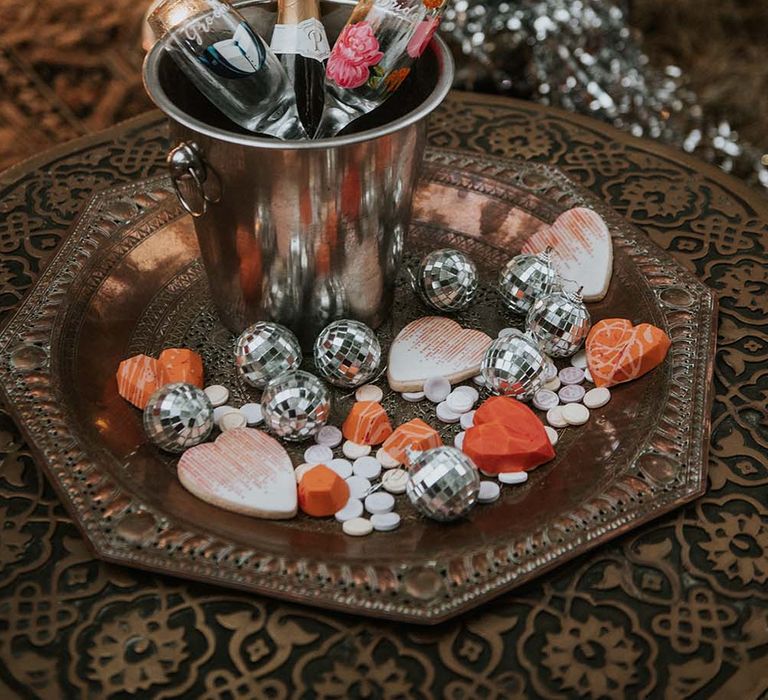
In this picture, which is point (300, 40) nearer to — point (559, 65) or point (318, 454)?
point (318, 454)

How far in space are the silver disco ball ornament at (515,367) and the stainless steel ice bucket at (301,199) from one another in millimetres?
117

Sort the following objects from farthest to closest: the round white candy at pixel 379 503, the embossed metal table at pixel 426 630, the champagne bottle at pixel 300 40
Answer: the champagne bottle at pixel 300 40
the round white candy at pixel 379 503
the embossed metal table at pixel 426 630

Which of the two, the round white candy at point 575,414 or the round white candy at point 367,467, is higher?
the round white candy at point 575,414

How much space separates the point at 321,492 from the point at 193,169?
23cm

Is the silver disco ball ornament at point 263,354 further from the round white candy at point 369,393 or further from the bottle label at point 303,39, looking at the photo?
the bottle label at point 303,39

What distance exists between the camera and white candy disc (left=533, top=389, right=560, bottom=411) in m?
0.67

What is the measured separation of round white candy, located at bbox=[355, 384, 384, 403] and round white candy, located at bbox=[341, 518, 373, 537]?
→ 121 millimetres

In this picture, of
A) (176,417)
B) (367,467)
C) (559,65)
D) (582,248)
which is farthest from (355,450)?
(559,65)

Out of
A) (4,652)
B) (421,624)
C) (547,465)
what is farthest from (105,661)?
(547,465)

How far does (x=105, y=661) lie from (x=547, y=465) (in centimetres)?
30

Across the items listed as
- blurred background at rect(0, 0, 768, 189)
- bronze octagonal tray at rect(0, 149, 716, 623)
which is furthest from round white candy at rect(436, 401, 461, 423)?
blurred background at rect(0, 0, 768, 189)

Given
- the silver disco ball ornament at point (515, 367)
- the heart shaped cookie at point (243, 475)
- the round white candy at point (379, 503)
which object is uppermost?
the silver disco ball ornament at point (515, 367)

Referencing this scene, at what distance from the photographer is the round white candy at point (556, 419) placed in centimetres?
66

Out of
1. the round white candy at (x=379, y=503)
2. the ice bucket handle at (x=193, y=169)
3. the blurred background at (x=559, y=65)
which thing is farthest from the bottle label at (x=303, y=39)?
the blurred background at (x=559, y=65)
